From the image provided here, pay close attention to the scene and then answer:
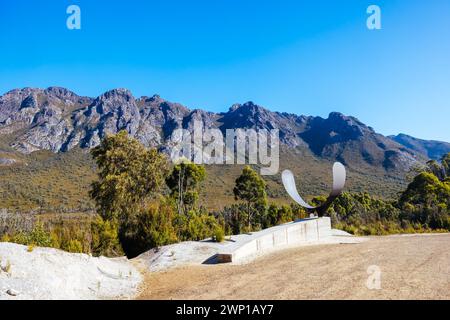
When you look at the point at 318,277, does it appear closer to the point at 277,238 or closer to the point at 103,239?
the point at 277,238

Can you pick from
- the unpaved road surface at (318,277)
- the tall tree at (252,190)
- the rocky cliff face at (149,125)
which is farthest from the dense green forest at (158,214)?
the rocky cliff face at (149,125)

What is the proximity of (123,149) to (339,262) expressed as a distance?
17715mm

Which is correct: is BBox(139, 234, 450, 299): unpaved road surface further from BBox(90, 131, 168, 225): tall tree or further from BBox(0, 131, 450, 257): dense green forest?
BBox(90, 131, 168, 225): tall tree

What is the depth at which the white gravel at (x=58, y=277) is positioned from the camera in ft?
19.6

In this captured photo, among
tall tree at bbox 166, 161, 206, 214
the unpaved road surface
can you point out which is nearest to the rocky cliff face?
tall tree at bbox 166, 161, 206, 214

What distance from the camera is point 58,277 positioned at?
665 centimetres

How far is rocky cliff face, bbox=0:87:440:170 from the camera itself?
100875 mm

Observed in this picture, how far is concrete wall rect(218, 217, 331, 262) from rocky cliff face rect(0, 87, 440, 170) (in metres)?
84.9

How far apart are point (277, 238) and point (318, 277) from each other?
5.09 m

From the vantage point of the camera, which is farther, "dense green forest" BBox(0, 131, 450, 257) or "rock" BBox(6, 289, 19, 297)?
"dense green forest" BBox(0, 131, 450, 257)

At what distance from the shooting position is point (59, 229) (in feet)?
36.4

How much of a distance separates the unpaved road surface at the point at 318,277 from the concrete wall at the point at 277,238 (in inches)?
23.0

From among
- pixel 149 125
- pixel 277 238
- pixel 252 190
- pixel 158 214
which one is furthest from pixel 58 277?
pixel 149 125

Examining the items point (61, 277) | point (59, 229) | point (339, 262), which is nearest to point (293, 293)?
point (339, 262)
